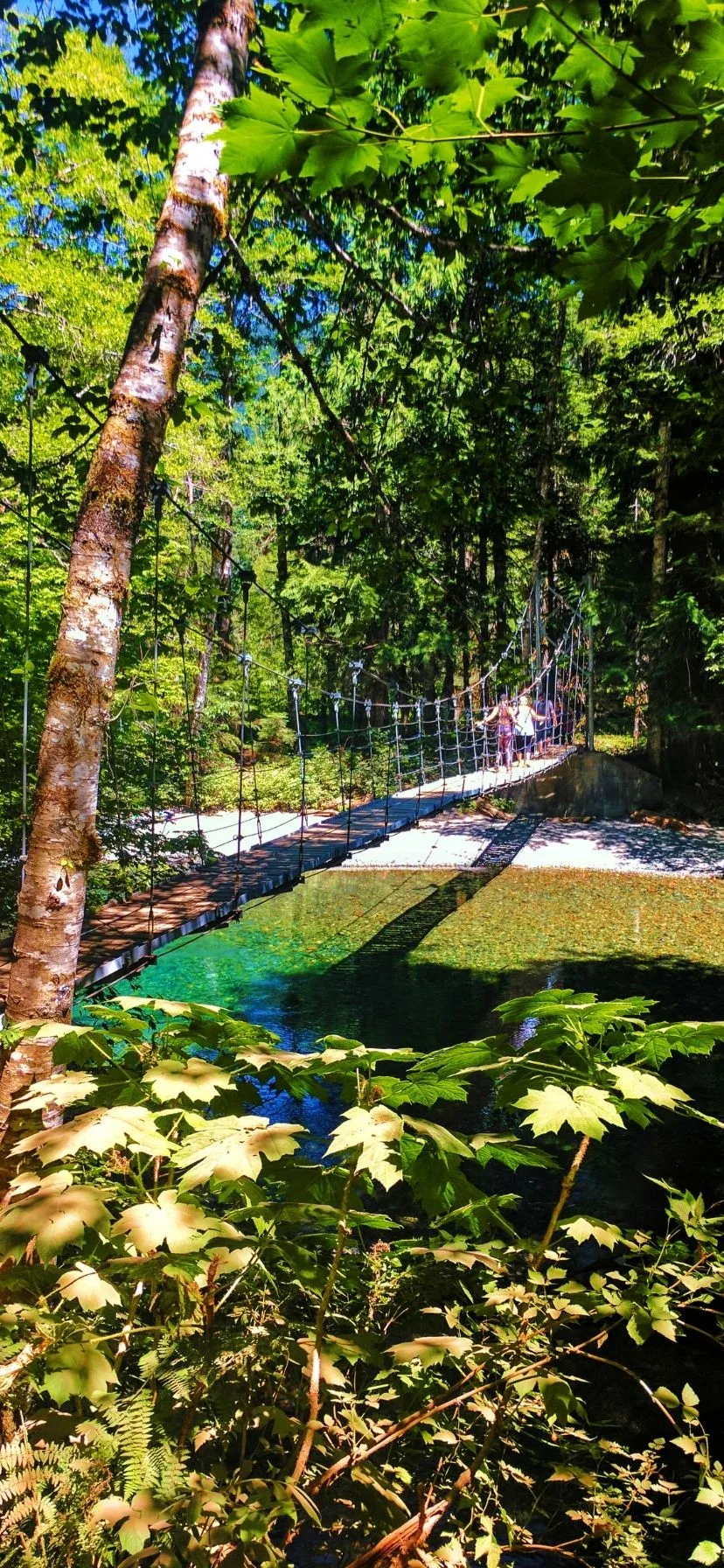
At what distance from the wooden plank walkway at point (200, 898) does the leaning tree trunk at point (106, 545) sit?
835 millimetres

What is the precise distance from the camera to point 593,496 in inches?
537

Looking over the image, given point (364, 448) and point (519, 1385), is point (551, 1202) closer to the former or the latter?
point (519, 1385)

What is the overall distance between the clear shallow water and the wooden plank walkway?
0.22 metres

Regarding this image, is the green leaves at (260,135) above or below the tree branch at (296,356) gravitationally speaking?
below

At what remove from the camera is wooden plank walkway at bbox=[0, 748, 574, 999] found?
8.46 feet

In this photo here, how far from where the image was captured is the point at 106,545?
5.24ft

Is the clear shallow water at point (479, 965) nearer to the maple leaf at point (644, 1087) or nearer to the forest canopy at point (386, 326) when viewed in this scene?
the forest canopy at point (386, 326)

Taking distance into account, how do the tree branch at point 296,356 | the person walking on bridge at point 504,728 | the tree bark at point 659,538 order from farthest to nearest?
1. the tree bark at point 659,538
2. the person walking on bridge at point 504,728
3. the tree branch at point 296,356

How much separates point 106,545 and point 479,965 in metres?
5.15

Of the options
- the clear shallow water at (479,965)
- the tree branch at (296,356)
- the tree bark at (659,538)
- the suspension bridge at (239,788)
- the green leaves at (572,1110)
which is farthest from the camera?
the tree bark at (659,538)

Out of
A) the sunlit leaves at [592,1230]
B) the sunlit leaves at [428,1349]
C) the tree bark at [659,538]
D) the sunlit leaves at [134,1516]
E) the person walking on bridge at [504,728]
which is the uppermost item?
the tree bark at [659,538]

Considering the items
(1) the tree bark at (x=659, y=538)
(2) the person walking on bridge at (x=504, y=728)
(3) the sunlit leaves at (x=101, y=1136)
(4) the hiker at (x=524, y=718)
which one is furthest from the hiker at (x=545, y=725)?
(3) the sunlit leaves at (x=101, y=1136)

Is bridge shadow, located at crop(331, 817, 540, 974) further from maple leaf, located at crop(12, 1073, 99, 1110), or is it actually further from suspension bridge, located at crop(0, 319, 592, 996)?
maple leaf, located at crop(12, 1073, 99, 1110)

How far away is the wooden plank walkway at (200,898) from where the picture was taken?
2.58m
